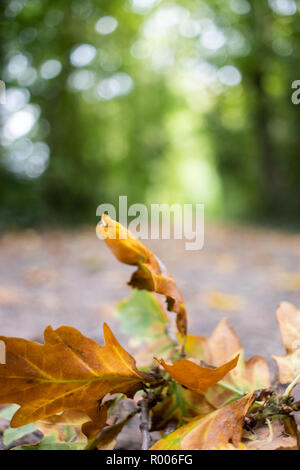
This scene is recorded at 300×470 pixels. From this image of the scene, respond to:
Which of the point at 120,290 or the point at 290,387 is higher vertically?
the point at 290,387

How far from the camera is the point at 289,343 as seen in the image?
443 millimetres

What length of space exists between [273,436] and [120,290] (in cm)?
122

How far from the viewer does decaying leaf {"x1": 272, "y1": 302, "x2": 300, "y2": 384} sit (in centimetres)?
41

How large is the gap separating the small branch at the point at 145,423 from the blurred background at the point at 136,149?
0.37 meters

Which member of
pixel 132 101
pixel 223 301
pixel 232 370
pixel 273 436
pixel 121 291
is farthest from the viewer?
pixel 132 101

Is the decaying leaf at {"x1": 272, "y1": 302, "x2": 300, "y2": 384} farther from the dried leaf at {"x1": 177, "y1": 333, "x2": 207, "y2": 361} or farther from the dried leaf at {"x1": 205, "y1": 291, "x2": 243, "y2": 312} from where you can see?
the dried leaf at {"x1": 205, "y1": 291, "x2": 243, "y2": 312}

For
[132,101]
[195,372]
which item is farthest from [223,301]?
[132,101]

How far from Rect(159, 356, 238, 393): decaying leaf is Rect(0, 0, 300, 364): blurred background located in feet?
1.28

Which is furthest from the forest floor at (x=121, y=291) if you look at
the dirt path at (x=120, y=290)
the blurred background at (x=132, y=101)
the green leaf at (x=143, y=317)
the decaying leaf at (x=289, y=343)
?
the blurred background at (x=132, y=101)

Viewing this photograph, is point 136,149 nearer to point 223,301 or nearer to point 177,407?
point 223,301

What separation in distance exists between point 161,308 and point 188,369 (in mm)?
241

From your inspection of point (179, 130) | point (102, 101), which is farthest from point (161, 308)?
point (179, 130)

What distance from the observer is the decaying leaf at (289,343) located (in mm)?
411

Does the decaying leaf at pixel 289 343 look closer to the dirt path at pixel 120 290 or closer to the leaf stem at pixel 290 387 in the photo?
the leaf stem at pixel 290 387
